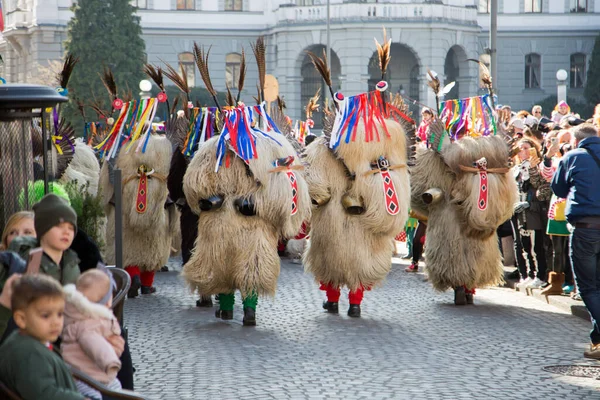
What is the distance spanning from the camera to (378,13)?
4959 centimetres

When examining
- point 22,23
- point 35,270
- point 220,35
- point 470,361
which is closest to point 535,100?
point 220,35

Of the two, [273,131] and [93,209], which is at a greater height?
[273,131]

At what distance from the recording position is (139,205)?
472 inches

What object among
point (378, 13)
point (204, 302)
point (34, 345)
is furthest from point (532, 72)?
point (34, 345)

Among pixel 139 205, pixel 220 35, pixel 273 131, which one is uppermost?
pixel 220 35

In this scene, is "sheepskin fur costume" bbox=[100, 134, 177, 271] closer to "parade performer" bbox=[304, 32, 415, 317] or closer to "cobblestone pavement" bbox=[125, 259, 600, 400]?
"cobblestone pavement" bbox=[125, 259, 600, 400]

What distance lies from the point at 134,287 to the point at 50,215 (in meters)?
6.93

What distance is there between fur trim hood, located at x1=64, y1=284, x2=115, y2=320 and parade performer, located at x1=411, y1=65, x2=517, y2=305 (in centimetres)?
647

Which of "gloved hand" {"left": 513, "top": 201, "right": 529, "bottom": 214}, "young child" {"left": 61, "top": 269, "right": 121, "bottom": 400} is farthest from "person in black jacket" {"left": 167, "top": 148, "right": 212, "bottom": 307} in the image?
"young child" {"left": 61, "top": 269, "right": 121, "bottom": 400}

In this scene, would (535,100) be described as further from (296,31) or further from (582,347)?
(582,347)

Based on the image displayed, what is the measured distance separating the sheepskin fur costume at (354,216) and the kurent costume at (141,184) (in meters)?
2.02

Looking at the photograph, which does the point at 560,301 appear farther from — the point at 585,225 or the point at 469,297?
the point at 585,225

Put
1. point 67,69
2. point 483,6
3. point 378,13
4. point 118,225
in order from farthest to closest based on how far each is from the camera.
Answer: point 483,6 < point 378,13 < point 67,69 < point 118,225

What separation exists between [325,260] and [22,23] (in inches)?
1721
